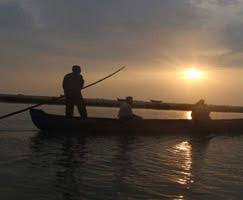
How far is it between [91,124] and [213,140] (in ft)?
23.7

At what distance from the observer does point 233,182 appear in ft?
50.3

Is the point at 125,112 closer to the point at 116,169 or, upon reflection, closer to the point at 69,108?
the point at 69,108

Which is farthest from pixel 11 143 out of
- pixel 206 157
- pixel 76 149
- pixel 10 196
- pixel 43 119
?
pixel 10 196

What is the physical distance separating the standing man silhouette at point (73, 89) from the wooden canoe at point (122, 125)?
973mm

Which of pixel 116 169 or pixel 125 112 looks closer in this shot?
pixel 116 169

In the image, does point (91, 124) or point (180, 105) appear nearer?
point (91, 124)

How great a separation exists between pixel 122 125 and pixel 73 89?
3662 millimetres

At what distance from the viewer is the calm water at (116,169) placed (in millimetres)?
13359

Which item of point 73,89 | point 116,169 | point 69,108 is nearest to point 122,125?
point 69,108

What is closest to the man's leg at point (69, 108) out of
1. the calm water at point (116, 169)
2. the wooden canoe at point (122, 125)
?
the wooden canoe at point (122, 125)

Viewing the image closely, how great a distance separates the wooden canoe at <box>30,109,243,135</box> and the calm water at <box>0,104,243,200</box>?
6.24 feet

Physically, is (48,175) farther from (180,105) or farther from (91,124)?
(180,105)

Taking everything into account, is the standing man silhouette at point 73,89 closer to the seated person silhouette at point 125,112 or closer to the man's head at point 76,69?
the man's head at point 76,69

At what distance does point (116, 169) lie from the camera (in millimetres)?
16750
